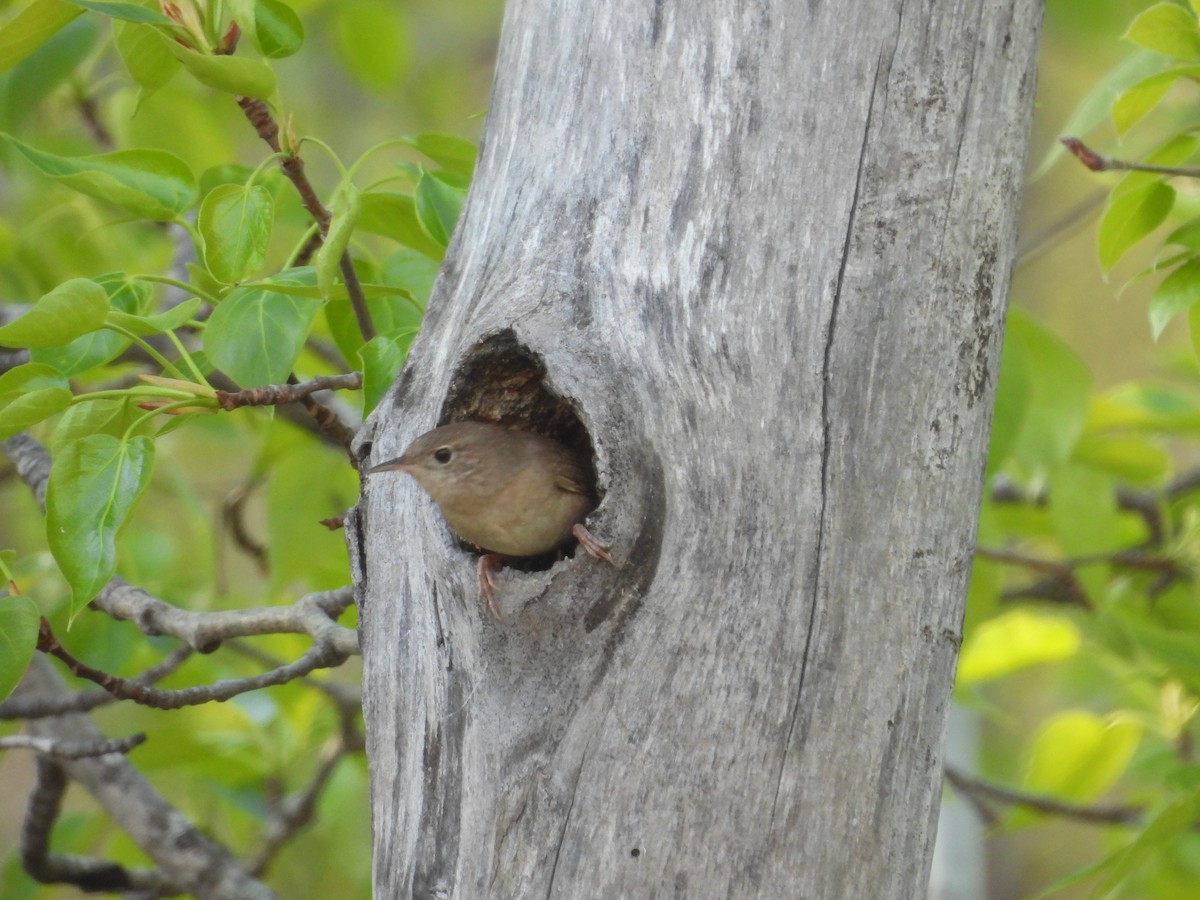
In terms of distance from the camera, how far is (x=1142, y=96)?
253cm

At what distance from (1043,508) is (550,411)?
2329mm

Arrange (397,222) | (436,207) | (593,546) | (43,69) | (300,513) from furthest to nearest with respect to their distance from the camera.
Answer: (300,513), (43,69), (397,222), (436,207), (593,546)

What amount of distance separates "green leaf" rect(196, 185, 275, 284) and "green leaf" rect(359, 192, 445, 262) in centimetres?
34

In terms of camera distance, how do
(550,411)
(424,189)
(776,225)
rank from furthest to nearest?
(550,411) < (424,189) < (776,225)

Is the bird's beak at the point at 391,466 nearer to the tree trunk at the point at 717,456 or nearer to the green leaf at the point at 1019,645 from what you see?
the tree trunk at the point at 717,456

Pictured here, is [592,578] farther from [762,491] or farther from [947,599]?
[947,599]

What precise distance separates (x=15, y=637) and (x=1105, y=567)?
3092 mm

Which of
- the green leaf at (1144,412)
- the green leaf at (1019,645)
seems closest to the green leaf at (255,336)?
the green leaf at (1019,645)

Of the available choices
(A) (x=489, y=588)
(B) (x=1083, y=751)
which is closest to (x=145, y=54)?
(A) (x=489, y=588)

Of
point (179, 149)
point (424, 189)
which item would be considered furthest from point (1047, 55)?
point (424, 189)

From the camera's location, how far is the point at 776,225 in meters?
2.37

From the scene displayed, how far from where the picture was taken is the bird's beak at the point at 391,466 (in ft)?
7.89

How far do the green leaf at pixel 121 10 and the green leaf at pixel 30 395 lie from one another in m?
0.63

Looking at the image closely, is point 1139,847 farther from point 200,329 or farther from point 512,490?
point 200,329
